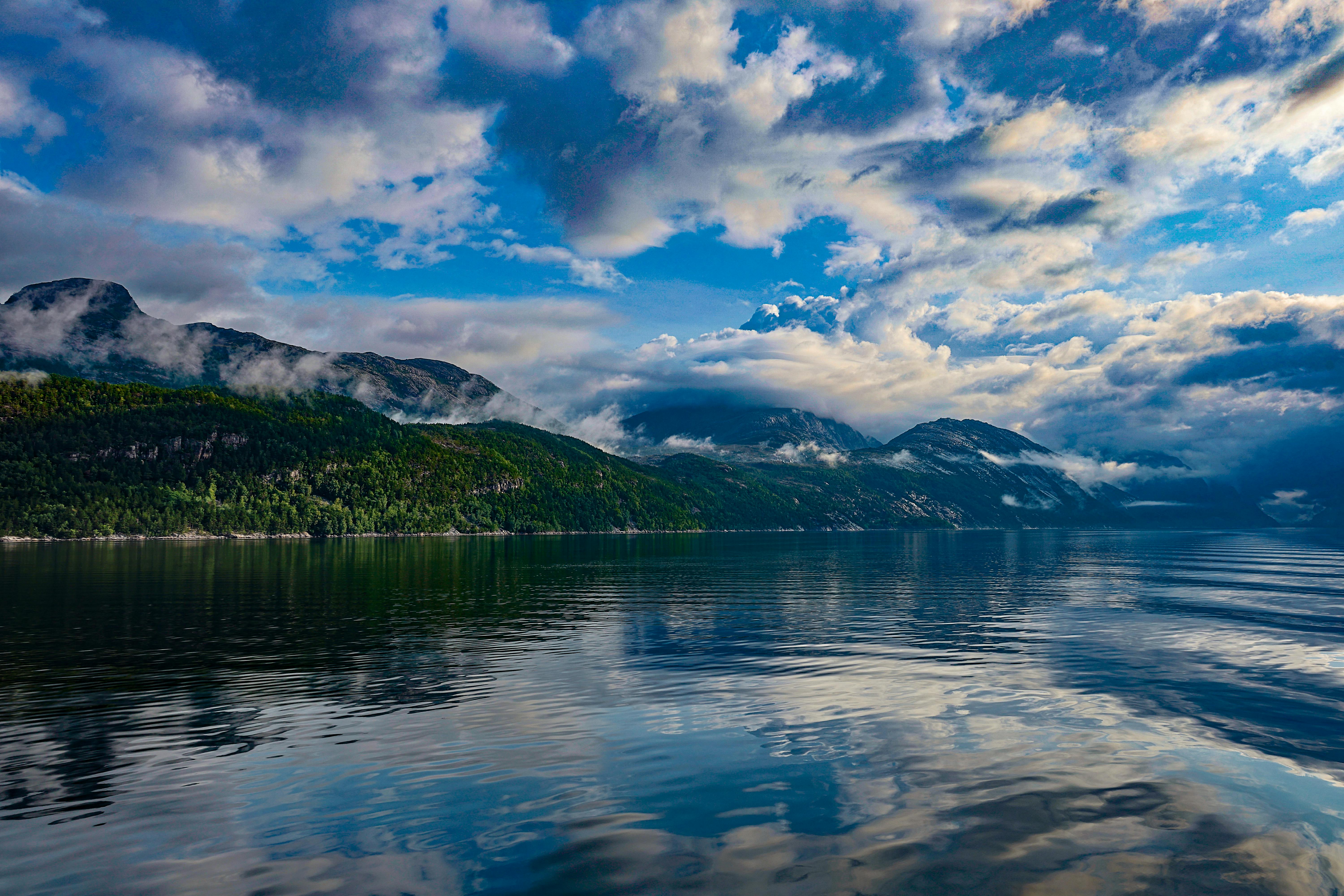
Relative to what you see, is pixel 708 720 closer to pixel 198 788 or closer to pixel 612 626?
pixel 198 788

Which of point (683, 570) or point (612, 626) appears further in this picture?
point (683, 570)

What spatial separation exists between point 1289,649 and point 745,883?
2308 inches

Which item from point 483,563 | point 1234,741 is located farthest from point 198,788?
point 483,563

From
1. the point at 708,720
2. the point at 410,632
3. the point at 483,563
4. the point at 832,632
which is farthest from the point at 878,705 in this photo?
the point at 483,563

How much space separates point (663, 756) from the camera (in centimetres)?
2655

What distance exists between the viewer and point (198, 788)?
75.4ft

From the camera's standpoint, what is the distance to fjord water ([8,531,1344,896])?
1767cm

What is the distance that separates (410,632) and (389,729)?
94.9 feet

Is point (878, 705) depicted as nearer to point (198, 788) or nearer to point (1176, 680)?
point (1176, 680)

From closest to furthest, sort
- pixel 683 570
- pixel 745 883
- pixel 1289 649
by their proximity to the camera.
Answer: pixel 745 883
pixel 1289 649
pixel 683 570

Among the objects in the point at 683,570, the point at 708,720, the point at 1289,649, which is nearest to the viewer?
the point at 708,720

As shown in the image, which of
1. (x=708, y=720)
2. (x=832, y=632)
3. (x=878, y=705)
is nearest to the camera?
(x=708, y=720)

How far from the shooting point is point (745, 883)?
16.8 meters

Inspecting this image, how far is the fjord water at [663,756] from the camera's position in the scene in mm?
17672
